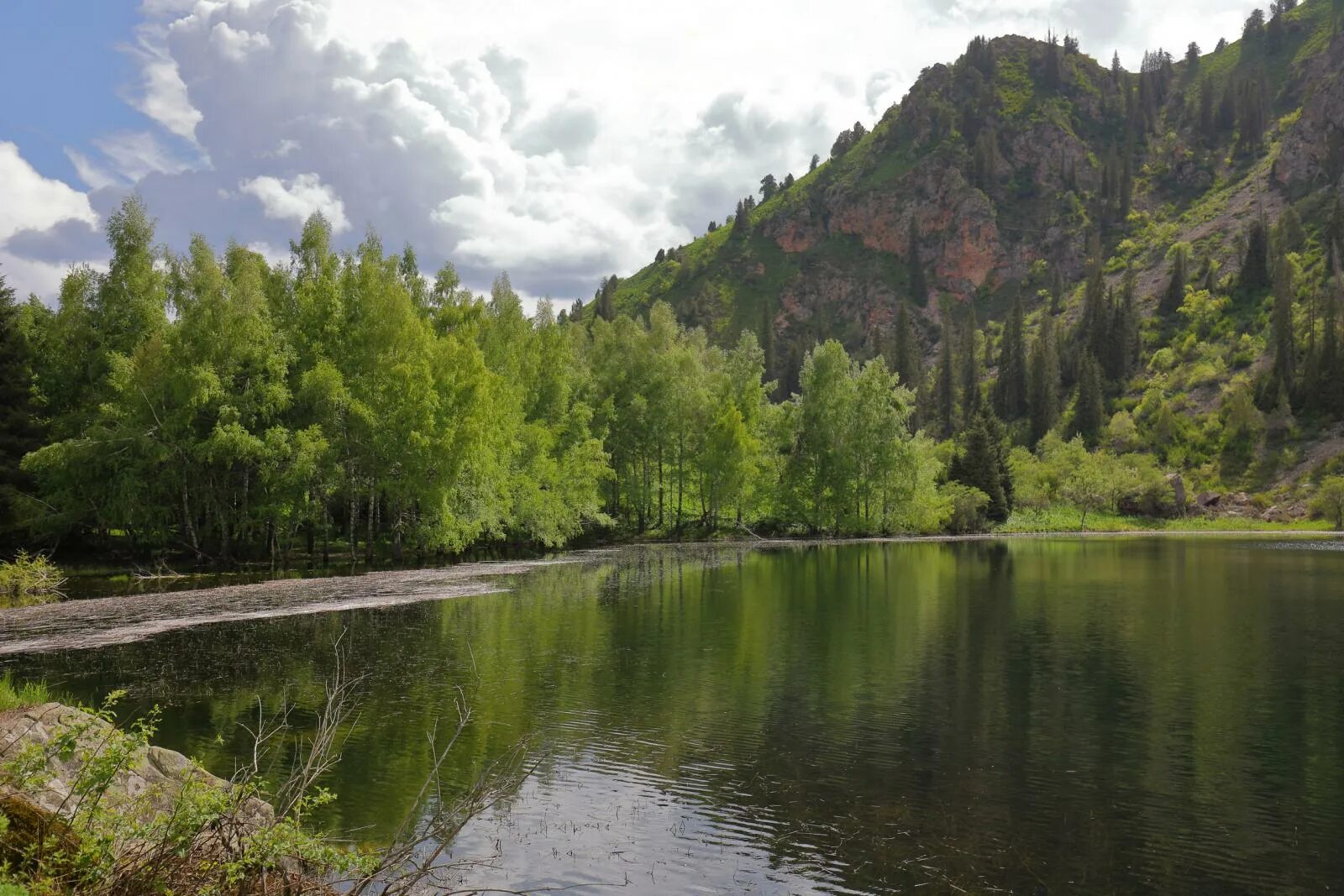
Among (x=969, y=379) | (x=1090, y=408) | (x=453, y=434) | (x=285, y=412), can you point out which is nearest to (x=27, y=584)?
(x=285, y=412)

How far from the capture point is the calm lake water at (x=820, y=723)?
14.1 metres

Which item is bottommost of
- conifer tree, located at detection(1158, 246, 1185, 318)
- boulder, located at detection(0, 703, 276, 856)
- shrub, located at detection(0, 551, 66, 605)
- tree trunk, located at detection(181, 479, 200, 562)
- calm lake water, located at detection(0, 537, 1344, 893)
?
calm lake water, located at detection(0, 537, 1344, 893)

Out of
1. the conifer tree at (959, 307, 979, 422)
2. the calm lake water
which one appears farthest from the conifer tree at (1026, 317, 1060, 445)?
the calm lake water

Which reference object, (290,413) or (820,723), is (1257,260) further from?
(820,723)

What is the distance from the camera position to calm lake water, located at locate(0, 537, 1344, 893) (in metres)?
14.1

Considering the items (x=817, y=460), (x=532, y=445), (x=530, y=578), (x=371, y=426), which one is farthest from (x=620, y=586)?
(x=817, y=460)

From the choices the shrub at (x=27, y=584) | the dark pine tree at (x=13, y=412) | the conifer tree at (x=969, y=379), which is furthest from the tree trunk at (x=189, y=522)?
the conifer tree at (x=969, y=379)

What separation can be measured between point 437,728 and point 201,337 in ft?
148

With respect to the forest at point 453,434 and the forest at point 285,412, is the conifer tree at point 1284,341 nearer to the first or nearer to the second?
the forest at point 453,434

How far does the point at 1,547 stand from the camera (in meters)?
56.9

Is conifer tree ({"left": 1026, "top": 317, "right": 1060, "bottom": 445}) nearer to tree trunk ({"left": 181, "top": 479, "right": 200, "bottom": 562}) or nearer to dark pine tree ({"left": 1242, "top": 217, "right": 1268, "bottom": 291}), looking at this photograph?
dark pine tree ({"left": 1242, "top": 217, "right": 1268, "bottom": 291})

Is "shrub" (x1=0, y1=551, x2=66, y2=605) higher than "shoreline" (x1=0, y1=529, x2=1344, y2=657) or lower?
higher

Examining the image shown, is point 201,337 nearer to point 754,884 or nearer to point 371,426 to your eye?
point 371,426


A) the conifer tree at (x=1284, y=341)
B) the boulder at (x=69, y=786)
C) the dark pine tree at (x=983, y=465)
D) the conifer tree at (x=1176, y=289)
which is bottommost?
the boulder at (x=69, y=786)
